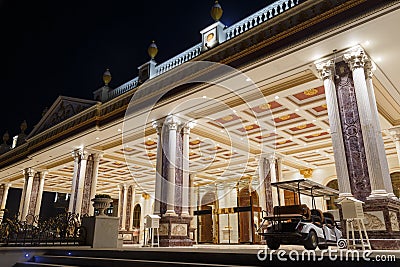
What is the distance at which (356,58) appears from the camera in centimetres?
784

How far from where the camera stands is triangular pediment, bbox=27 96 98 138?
15.5 meters

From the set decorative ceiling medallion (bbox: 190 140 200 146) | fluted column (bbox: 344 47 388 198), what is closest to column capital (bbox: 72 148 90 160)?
decorative ceiling medallion (bbox: 190 140 200 146)

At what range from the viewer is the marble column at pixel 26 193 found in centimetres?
1897

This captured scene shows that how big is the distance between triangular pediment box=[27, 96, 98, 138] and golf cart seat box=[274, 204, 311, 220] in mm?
Result: 10473

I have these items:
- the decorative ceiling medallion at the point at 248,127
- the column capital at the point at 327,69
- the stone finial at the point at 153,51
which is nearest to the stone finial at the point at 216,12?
the stone finial at the point at 153,51

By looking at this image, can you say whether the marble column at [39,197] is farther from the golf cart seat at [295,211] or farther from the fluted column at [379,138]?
the fluted column at [379,138]

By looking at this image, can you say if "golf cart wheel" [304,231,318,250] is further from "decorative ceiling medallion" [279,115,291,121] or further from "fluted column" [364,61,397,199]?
"decorative ceiling medallion" [279,115,291,121]

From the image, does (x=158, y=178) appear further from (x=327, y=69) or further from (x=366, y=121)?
(x=366, y=121)

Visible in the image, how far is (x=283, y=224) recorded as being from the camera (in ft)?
21.2

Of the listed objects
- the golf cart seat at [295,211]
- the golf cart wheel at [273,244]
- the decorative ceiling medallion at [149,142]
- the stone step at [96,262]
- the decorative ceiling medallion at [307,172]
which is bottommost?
the stone step at [96,262]

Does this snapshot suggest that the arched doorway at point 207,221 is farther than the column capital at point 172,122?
→ Yes

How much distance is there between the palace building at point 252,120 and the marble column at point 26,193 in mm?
73

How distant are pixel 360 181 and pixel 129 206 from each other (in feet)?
63.6

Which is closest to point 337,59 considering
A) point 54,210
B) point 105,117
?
point 105,117
